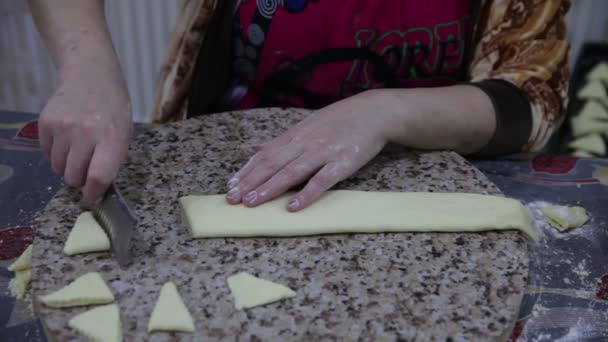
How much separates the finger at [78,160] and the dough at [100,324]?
0.21m

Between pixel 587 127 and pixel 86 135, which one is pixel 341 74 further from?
pixel 587 127

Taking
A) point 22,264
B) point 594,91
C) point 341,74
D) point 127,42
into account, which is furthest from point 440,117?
point 127,42

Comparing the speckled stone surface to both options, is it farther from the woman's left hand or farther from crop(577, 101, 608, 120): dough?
crop(577, 101, 608, 120): dough

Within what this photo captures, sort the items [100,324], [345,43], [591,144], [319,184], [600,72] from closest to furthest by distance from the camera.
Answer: [100,324]
[319,184]
[345,43]
[591,144]
[600,72]

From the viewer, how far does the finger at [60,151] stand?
30.1 inches

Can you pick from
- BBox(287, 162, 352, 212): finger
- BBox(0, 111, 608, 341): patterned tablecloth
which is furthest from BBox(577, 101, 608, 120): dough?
BBox(287, 162, 352, 212): finger

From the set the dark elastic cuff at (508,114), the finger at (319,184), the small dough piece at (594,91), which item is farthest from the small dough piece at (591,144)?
the finger at (319,184)

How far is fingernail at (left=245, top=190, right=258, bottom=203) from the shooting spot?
0.80 meters

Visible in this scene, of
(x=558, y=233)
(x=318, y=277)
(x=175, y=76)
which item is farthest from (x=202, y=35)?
(x=558, y=233)

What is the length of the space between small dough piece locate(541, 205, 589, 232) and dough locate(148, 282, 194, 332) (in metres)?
0.62

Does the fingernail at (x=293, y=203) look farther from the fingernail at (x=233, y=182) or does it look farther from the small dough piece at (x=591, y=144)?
the small dough piece at (x=591, y=144)

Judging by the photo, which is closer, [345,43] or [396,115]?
[396,115]

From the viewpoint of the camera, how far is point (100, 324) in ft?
2.01

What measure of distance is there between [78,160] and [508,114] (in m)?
0.75
